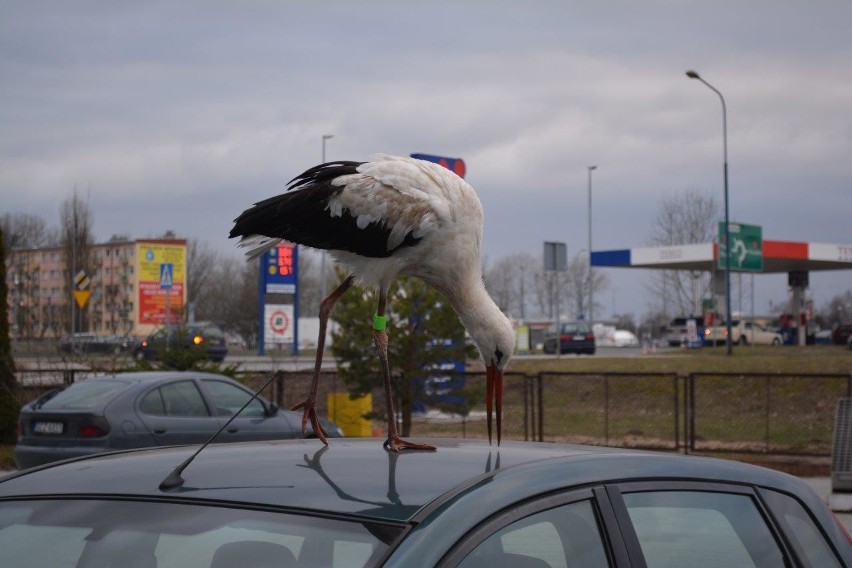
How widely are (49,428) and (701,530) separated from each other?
1054 cm

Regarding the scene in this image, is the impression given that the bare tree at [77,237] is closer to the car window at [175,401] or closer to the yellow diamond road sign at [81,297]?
the yellow diamond road sign at [81,297]

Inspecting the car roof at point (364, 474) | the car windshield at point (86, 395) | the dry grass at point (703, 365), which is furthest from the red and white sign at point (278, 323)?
the car roof at point (364, 474)

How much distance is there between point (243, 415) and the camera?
43.8 feet

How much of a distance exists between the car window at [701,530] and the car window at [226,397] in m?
10.3

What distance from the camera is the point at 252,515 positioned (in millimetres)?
2494

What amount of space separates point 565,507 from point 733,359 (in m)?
32.7

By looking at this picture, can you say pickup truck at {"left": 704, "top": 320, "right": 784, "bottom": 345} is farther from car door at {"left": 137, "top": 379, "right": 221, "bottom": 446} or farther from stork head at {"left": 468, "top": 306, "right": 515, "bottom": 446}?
stork head at {"left": 468, "top": 306, "right": 515, "bottom": 446}

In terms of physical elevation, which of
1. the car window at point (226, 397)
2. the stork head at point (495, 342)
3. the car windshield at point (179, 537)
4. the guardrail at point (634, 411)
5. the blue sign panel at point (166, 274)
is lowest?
the guardrail at point (634, 411)

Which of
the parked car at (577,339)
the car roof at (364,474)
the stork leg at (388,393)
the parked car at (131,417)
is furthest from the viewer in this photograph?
the parked car at (577,339)

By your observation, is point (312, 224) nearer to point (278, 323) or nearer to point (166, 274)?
point (166, 274)

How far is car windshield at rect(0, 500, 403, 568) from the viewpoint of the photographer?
2395 millimetres

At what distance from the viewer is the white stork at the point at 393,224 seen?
5.41m

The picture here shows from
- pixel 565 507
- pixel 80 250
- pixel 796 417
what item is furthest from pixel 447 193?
pixel 80 250

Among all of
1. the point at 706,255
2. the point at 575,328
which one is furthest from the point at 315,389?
the point at 706,255
